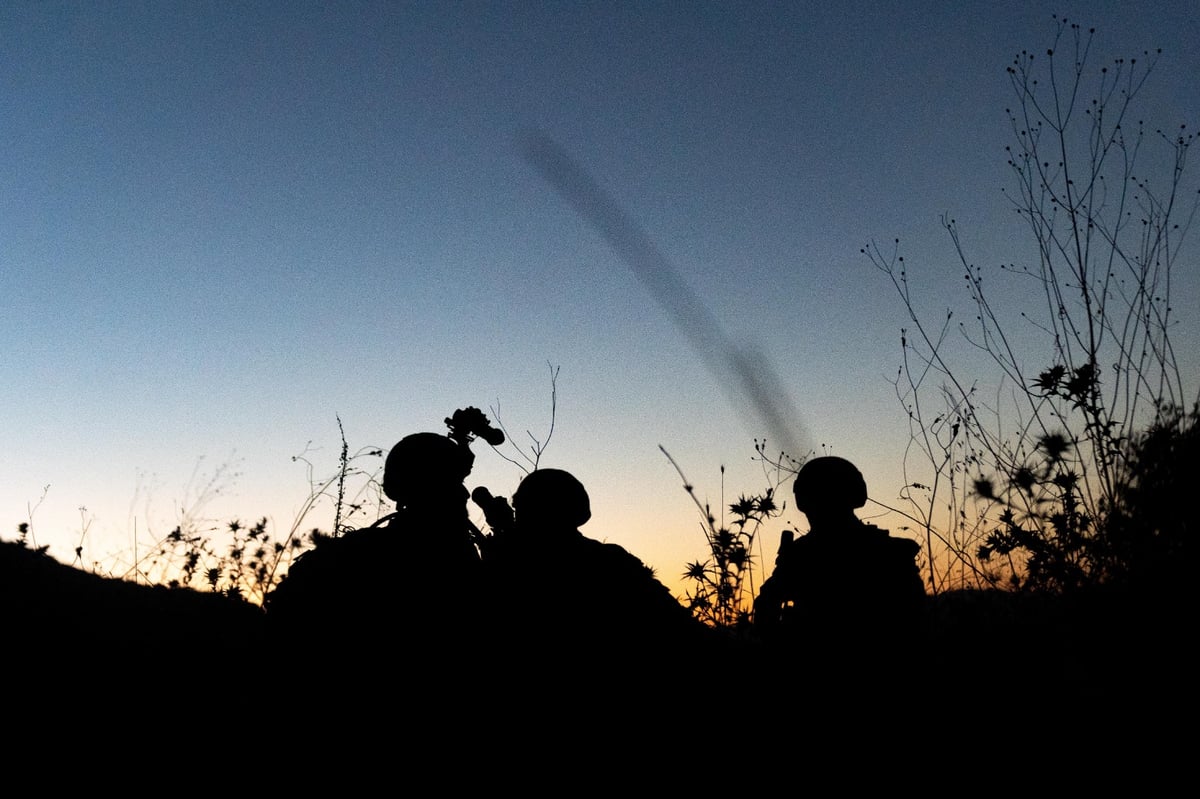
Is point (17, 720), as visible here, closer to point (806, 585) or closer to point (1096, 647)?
point (806, 585)

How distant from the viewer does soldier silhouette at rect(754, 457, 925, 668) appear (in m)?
3.32

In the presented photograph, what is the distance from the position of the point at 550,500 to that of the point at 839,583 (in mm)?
1436

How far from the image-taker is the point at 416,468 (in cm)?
320

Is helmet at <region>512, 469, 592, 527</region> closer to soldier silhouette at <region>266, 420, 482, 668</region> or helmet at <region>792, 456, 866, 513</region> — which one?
soldier silhouette at <region>266, 420, 482, 668</region>

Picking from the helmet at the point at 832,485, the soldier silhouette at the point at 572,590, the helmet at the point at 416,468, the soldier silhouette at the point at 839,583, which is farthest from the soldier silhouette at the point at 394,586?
the helmet at the point at 832,485

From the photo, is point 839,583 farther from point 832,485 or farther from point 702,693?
point 702,693

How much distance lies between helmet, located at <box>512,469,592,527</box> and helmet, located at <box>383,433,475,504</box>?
1.11 feet

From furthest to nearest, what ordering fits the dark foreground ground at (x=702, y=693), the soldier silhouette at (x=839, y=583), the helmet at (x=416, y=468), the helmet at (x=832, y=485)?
the helmet at (x=832, y=485) → the soldier silhouette at (x=839, y=583) → the helmet at (x=416, y=468) → the dark foreground ground at (x=702, y=693)

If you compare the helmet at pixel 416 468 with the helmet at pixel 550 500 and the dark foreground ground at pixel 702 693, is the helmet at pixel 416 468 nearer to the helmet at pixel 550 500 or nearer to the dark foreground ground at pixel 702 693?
the helmet at pixel 550 500

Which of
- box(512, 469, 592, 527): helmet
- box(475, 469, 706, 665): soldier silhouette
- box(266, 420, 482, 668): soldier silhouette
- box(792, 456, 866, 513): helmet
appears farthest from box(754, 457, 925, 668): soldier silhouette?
box(266, 420, 482, 668): soldier silhouette

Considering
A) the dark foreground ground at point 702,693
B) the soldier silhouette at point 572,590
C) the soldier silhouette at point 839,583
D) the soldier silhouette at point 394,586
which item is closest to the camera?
the dark foreground ground at point 702,693

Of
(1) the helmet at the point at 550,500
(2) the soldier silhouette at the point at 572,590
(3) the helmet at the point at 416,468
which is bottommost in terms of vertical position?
(2) the soldier silhouette at the point at 572,590

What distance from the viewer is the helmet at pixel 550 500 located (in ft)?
10.5

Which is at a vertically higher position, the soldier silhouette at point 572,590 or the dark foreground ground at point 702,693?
the soldier silhouette at point 572,590
